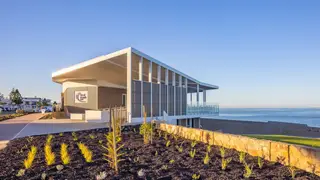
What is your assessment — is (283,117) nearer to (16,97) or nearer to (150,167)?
(16,97)

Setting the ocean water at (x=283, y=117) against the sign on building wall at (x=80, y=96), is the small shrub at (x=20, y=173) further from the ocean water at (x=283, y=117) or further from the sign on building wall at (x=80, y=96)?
the ocean water at (x=283, y=117)

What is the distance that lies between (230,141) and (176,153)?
1361mm

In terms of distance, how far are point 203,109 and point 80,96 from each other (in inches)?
415

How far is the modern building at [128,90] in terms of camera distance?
14155 mm

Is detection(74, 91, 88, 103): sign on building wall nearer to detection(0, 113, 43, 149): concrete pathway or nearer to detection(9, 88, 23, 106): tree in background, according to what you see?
detection(0, 113, 43, 149): concrete pathway

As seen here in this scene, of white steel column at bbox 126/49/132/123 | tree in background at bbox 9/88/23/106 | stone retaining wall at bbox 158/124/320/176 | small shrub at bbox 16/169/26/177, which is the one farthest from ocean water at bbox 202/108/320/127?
small shrub at bbox 16/169/26/177

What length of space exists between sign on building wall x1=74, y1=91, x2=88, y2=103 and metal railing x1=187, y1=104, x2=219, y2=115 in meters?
8.12

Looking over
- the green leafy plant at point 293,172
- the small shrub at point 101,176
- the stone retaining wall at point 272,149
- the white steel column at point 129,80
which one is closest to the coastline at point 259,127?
the white steel column at point 129,80

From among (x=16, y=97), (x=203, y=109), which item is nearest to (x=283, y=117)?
(x=203, y=109)

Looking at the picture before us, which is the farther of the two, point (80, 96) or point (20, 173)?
point (80, 96)

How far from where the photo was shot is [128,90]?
1351 centimetres

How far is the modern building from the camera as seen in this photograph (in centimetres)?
1416

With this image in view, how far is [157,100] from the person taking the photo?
16.6m

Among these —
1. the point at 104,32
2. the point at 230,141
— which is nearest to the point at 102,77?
the point at 104,32
